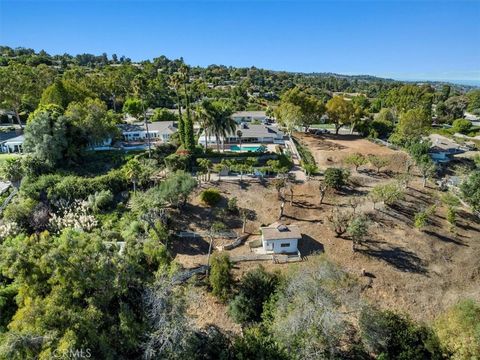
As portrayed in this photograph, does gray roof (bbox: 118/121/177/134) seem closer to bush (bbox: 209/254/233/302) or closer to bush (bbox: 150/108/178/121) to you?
bush (bbox: 150/108/178/121)

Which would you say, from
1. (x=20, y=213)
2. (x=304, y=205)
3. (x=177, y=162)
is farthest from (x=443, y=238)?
(x=20, y=213)

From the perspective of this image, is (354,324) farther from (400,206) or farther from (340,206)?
(400,206)

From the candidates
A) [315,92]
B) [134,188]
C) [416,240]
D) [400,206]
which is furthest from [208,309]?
[315,92]

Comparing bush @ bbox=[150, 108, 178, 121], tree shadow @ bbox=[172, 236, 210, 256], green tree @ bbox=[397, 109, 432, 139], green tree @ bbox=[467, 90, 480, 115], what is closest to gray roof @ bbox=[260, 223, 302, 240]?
tree shadow @ bbox=[172, 236, 210, 256]

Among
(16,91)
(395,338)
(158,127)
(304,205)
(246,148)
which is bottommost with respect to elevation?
(395,338)

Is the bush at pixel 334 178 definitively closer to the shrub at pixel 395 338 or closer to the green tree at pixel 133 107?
the shrub at pixel 395 338

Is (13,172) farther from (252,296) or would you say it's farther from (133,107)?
(252,296)
